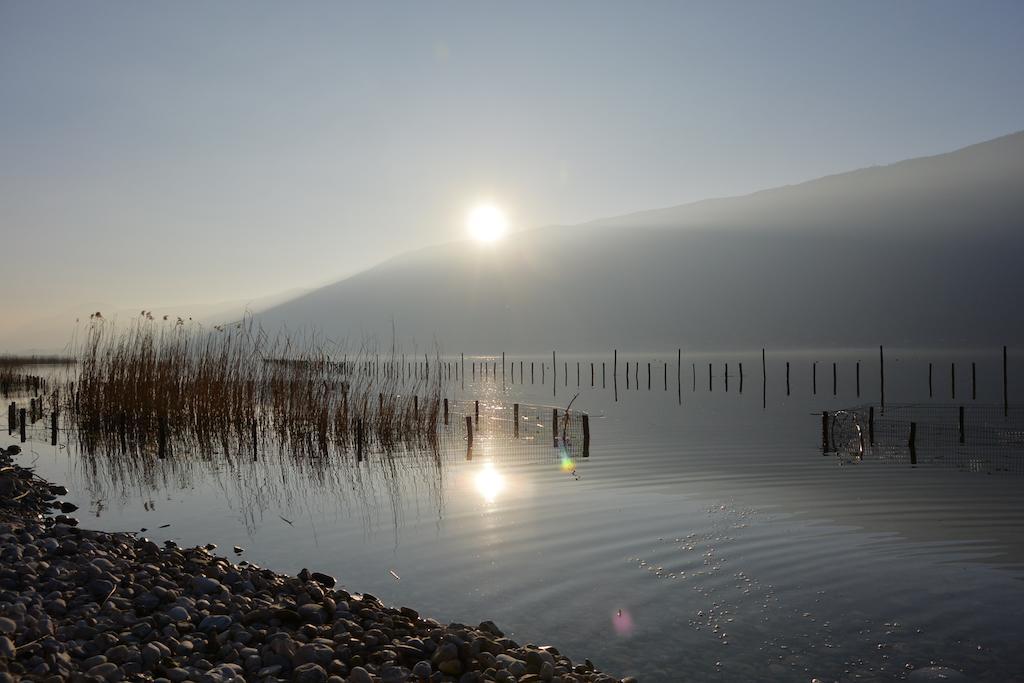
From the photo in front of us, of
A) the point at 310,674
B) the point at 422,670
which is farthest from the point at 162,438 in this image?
the point at 422,670

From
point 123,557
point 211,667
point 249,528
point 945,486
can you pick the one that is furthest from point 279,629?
point 945,486

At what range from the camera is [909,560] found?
8500 mm

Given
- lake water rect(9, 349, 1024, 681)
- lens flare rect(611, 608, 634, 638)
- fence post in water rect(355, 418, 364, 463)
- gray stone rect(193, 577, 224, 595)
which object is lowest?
lake water rect(9, 349, 1024, 681)

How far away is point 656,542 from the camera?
9.14m

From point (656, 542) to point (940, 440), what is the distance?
1516 cm

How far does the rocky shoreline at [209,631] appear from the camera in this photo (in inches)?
172

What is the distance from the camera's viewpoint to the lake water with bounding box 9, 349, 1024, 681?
19.9 feet

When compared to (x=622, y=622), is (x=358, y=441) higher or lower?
higher

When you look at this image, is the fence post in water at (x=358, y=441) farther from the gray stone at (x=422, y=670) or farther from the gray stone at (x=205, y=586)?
the gray stone at (x=422, y=670)

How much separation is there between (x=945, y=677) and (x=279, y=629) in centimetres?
461

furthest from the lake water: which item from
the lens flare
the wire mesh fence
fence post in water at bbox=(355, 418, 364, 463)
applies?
the wire mesh fence

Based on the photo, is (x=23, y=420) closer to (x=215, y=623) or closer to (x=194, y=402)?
(x=194, y=402)

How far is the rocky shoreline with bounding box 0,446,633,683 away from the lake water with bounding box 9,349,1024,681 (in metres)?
1.24

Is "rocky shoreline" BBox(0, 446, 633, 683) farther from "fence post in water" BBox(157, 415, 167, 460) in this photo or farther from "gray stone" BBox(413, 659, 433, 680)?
"fence post in water" BBox(157, 415, 167, 460)
